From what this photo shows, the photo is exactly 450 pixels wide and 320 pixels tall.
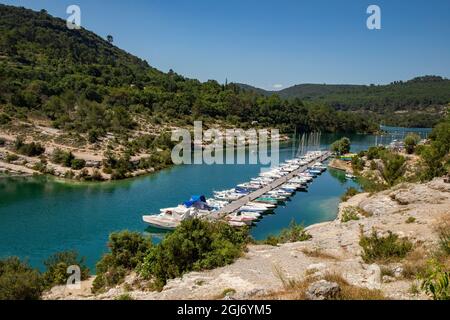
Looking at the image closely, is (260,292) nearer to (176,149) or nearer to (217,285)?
(217,285)

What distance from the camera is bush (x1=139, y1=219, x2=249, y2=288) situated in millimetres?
15438

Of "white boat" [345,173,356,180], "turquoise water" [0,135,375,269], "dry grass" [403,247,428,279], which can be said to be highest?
"dry grass" [403,247,428,279]

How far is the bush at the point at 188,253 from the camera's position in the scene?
15.4 meters

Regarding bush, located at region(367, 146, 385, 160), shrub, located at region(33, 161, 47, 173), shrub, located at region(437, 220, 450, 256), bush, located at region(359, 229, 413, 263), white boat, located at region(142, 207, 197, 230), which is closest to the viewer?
shrub, located at region(437, 220, 450, 256)

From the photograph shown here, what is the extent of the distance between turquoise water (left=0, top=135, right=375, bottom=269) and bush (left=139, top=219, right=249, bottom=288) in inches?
451

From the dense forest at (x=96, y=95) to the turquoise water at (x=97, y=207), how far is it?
19.7 meters

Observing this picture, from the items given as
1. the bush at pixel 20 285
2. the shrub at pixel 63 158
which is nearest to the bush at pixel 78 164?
the shrub at pixel 63 158

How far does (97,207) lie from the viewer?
38156 mm

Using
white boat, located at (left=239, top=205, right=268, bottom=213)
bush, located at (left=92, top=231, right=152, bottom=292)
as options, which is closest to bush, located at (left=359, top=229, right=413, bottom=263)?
bush, located at (left=92, top=231, right=152, bottom=292)

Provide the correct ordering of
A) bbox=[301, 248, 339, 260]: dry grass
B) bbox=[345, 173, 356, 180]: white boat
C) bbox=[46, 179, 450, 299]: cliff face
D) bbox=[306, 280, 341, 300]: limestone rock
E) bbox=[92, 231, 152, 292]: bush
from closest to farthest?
bbox=[306, 280, 341, 300]: limestone rock → bbox=[46, 179, 450, 299]: cliff face → bbox=[301, 248, 339, 260]: dry grass → bbox=[92, 231, 152, 292]: bush → bbox=[345, 173, 356, 180]: white boat

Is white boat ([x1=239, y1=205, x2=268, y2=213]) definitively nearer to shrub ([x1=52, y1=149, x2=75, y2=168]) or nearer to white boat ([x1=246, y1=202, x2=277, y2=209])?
white boat ([x1=246, y1=202, x2=277, y2=209])

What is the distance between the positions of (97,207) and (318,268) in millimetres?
28904

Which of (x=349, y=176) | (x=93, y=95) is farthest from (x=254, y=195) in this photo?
(x=93, y=95)

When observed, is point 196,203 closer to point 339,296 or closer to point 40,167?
point 40,167
